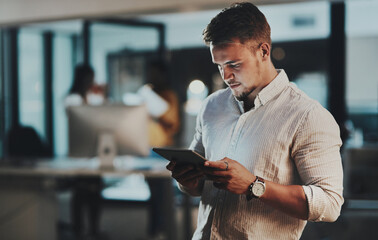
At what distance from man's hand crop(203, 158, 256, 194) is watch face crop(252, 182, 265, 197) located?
0.02m

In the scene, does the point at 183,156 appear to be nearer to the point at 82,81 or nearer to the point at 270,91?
the point at 270,91

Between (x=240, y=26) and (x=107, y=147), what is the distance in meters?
2.21

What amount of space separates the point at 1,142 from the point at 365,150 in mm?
5029

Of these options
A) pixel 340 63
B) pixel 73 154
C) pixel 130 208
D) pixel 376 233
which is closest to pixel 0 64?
pixel 130 208

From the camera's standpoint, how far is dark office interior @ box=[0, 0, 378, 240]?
11.4 ft

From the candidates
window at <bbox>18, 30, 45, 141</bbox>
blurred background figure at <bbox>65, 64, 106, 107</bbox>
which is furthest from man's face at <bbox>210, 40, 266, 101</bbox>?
window at <bbox>18, 30, 45, 141</bbox>

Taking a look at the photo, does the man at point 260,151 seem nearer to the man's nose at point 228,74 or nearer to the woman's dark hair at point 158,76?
the man's nose at point 228,74

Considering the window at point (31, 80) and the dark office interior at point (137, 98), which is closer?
the dark office interior at point (137, 98)

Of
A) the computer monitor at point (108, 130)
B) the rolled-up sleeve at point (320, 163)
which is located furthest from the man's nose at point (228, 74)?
the computer monitor at point (108, 130)

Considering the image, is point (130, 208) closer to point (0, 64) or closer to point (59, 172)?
point (59, 172)

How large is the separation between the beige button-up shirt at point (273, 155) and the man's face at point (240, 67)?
0.04 metres

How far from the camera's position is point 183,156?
1265mm

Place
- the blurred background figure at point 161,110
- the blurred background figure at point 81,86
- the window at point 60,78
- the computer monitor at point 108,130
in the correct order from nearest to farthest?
the computer monitor at point 108,130, the blurred background figure at point 161,110, the blurred background figure at point 81,86, the window at point 60,78

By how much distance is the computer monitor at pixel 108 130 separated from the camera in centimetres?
328
